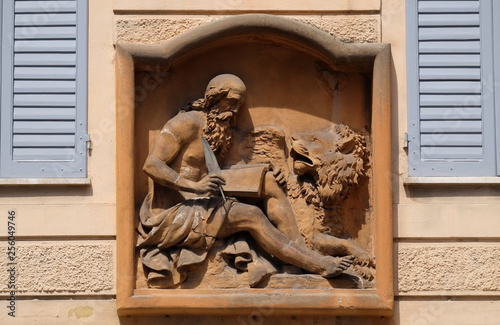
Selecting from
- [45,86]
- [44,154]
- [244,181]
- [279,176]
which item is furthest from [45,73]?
[279,176]

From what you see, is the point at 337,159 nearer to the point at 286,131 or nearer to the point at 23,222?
the point at 286,131

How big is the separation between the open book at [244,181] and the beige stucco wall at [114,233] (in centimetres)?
85

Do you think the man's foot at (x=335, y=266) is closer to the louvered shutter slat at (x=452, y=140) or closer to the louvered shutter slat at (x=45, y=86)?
the louvered shutter slat at (x=452, y=140)

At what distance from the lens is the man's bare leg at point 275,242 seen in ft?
27.1

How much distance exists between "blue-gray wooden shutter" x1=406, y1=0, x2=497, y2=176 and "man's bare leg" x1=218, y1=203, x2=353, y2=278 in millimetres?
948

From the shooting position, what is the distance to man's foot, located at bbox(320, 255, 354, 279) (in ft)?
27.1

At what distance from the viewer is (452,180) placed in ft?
27.8

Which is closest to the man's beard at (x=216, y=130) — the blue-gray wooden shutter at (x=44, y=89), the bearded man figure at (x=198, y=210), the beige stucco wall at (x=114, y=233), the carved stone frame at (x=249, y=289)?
the bearded man figure at (x=198, y=210)

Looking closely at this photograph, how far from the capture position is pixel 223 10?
8648 mm

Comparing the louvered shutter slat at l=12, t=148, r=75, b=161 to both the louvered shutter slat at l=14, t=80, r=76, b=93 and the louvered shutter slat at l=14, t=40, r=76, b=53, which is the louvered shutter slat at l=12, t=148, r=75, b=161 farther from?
the louvered shutter slat at l=14, t=40, r=76, b=53

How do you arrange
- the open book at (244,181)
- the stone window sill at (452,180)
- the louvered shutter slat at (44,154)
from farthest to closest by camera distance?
the louvered shutter slat at (44,154)
the stone window sill at (452,180)
the open book at (244,181)

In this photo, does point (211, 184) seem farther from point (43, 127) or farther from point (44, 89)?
point (44, 89)

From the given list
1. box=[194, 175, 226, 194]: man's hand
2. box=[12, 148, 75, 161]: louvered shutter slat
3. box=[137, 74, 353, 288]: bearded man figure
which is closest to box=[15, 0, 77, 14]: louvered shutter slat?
box=[12, 148, 75, 161]: louvered shutter slat

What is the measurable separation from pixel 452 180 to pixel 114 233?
8.26 ft
